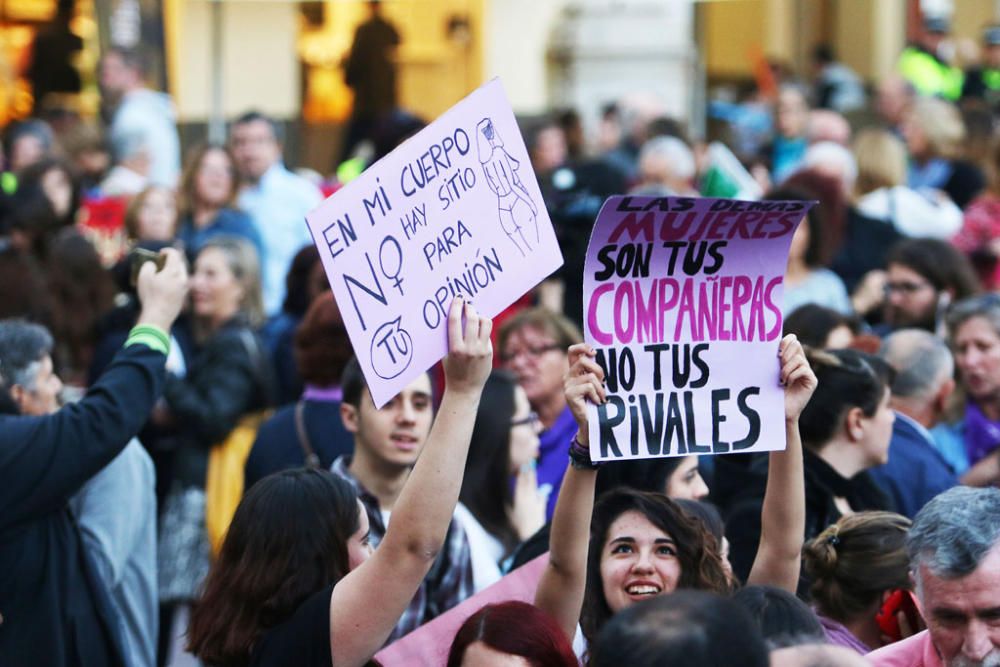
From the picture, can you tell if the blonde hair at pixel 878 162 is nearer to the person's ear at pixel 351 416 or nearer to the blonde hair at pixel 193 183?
the blonde hair at pixel 193 183

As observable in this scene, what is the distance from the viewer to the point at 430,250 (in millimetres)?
4324

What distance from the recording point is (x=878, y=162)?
35.2ft

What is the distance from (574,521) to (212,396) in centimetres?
351

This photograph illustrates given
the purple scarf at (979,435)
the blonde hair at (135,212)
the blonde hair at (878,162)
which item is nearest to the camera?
the purple scarf at (979,435)

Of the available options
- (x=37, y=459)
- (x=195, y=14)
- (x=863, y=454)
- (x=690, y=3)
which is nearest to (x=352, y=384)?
(x=37, y=459)

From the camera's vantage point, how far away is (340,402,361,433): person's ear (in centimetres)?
587

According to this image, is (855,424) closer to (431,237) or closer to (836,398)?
(836,398)

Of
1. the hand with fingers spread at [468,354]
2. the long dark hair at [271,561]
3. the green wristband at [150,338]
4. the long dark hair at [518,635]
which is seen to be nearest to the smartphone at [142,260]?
the green wristband at [150,338]

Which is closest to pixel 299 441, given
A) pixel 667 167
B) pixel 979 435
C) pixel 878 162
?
pixel 979 435

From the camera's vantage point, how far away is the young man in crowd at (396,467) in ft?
18.2

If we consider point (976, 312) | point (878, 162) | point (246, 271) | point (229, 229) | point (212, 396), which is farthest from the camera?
point (878, 162)

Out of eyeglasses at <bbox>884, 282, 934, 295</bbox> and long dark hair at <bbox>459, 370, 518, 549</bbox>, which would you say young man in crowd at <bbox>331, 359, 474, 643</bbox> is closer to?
long dark hair at <bbox>459, 370, 518, 549</bbox>

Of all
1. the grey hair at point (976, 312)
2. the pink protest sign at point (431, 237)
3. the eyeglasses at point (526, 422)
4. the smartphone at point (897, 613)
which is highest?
the pink protest sign at point (431, 237)

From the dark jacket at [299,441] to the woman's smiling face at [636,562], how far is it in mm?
2001
